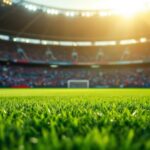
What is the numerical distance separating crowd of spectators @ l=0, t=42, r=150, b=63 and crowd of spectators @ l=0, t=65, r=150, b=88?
2747 mm

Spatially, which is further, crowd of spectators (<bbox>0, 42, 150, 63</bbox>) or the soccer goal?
crowd of spectators (<bbox>0, 42, 150, 63</bbox>)

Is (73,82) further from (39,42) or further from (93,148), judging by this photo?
(93,148)

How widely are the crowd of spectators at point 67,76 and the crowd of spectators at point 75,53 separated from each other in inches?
108

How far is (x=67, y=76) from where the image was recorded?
65.9 m

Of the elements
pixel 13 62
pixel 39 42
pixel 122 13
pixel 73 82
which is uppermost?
pixel 122 13

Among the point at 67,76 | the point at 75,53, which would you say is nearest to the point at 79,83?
the point at 67,76

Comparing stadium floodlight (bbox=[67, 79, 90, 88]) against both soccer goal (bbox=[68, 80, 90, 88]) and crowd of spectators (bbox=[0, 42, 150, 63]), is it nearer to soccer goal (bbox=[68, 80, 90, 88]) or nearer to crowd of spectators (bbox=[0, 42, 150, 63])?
soccer goal (bbox=[68, 80, 90, 88])

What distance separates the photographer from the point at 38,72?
218ft

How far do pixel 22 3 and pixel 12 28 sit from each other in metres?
10.2

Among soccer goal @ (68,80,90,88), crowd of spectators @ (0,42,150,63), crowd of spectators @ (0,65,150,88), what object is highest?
crowd of spectators @ (0,42,150,63)

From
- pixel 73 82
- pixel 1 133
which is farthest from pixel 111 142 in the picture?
pixel 73 82

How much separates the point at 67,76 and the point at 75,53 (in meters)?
7.47

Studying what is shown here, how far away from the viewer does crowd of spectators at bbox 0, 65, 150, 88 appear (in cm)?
6016

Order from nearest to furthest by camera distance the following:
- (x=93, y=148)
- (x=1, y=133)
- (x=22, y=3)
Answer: (x=93, y=148), (x=1, y=133), (x=22, y=3)
